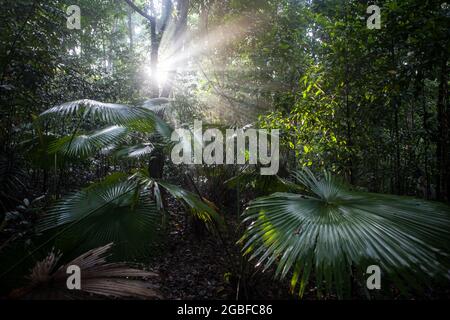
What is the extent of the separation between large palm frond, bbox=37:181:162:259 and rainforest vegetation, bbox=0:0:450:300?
0.04 ft

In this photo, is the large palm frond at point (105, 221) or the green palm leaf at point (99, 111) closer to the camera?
the large palm frond at point (105, 221)

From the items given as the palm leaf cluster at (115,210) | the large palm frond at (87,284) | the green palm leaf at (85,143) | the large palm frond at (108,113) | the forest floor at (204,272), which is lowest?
the forest floor at (204,272)

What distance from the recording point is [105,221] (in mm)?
2174

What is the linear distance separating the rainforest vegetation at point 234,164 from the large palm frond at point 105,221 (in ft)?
0.04

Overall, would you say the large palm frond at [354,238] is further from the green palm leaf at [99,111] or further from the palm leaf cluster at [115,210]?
the green palm leaf at [99,111]

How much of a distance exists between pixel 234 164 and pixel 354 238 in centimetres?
186

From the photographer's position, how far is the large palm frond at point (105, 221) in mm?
2035

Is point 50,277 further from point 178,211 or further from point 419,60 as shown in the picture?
point 178,211

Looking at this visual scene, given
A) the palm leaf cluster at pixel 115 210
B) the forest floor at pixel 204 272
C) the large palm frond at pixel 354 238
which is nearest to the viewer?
the large palm frond at pixel 354 238

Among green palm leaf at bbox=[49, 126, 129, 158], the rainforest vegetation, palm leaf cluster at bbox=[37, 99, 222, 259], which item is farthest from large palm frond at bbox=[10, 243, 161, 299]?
green palm leaf at bbox=[49, 126, 129, 158]

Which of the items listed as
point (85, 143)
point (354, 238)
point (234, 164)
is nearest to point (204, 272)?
point (234, 164)

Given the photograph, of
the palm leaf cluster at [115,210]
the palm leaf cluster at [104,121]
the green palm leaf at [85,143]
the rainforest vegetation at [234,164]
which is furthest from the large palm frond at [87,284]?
the green palm leaf at [85,143]

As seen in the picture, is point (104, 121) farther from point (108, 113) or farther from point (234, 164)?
point (234, 164)

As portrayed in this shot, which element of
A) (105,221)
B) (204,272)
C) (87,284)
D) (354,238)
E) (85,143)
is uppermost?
(85,143)
